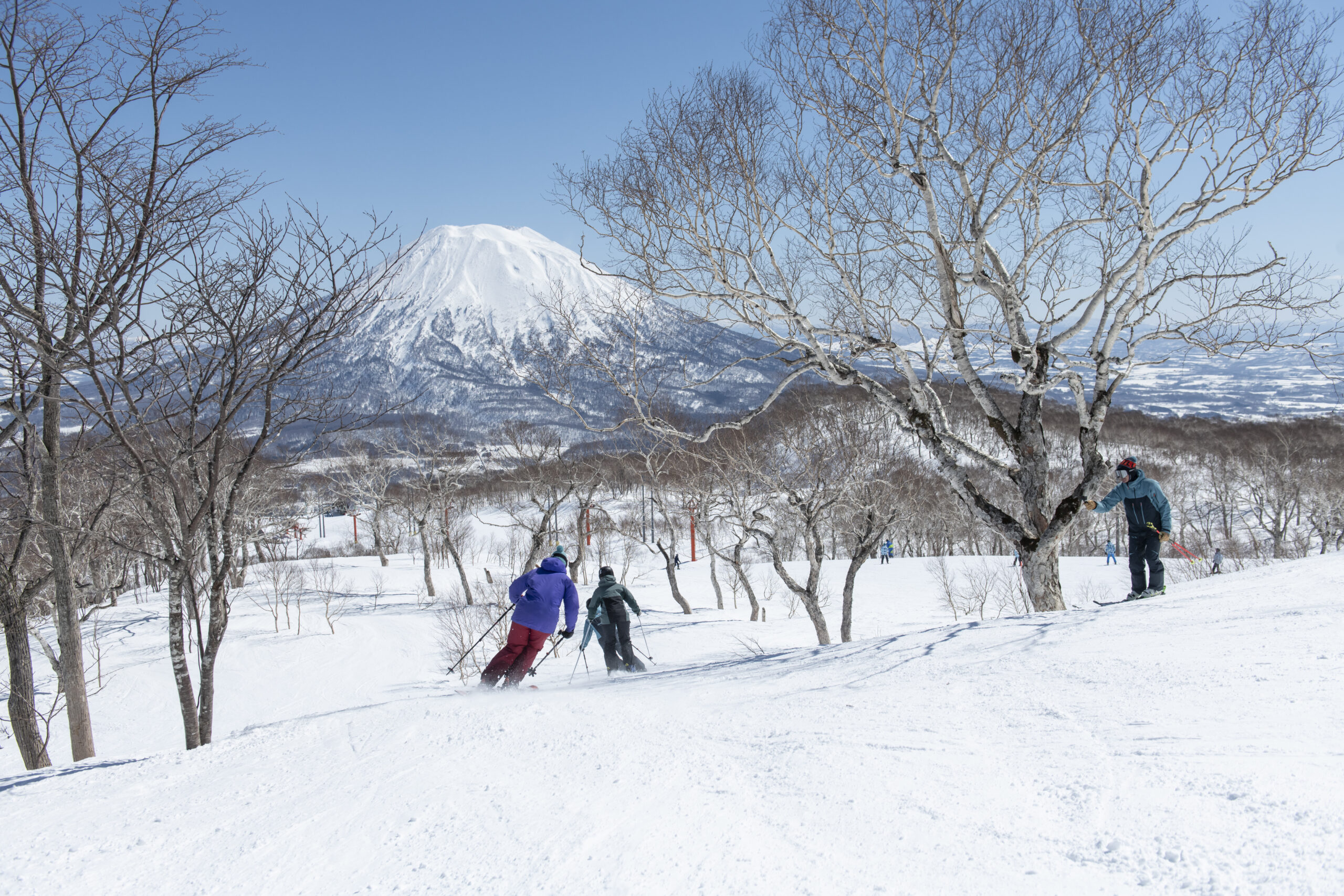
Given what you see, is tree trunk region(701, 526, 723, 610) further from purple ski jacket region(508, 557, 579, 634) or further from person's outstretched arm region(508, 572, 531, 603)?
purple ski jacket region(508, 557, 579, 634)

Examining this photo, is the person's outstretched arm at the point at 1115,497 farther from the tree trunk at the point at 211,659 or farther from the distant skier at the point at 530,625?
the tree trunk at the point at 211,659

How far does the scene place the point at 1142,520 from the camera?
7832 mm

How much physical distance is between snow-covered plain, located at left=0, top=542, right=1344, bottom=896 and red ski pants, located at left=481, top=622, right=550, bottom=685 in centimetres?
129

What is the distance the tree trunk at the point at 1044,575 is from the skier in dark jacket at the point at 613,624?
186 inches

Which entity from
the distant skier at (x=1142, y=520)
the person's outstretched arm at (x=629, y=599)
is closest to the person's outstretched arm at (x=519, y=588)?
the person's outstretched arm at (x=629, y=599)

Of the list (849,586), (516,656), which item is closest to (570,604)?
(516,656)

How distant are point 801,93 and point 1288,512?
51.5 m

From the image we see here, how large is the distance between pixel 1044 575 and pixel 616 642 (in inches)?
202

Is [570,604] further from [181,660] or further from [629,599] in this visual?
[181,660]

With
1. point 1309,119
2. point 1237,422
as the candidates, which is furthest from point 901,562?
point 1237,422

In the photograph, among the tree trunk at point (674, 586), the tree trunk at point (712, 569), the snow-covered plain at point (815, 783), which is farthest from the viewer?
the tree trunk at point (674, 586)

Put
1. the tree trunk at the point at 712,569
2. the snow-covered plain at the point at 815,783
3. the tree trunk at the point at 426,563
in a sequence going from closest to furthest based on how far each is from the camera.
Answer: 1. the snow-covered plain at the point at 815,783
2. the tree trunk at the point at 712,569
3. the tree trunk at the point at 426,563

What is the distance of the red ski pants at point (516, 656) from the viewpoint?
736cm

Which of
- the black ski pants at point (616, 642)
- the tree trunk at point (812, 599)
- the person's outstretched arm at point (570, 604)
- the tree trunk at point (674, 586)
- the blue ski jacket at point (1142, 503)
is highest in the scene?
the blue ski jacket at point (1142, 503)
